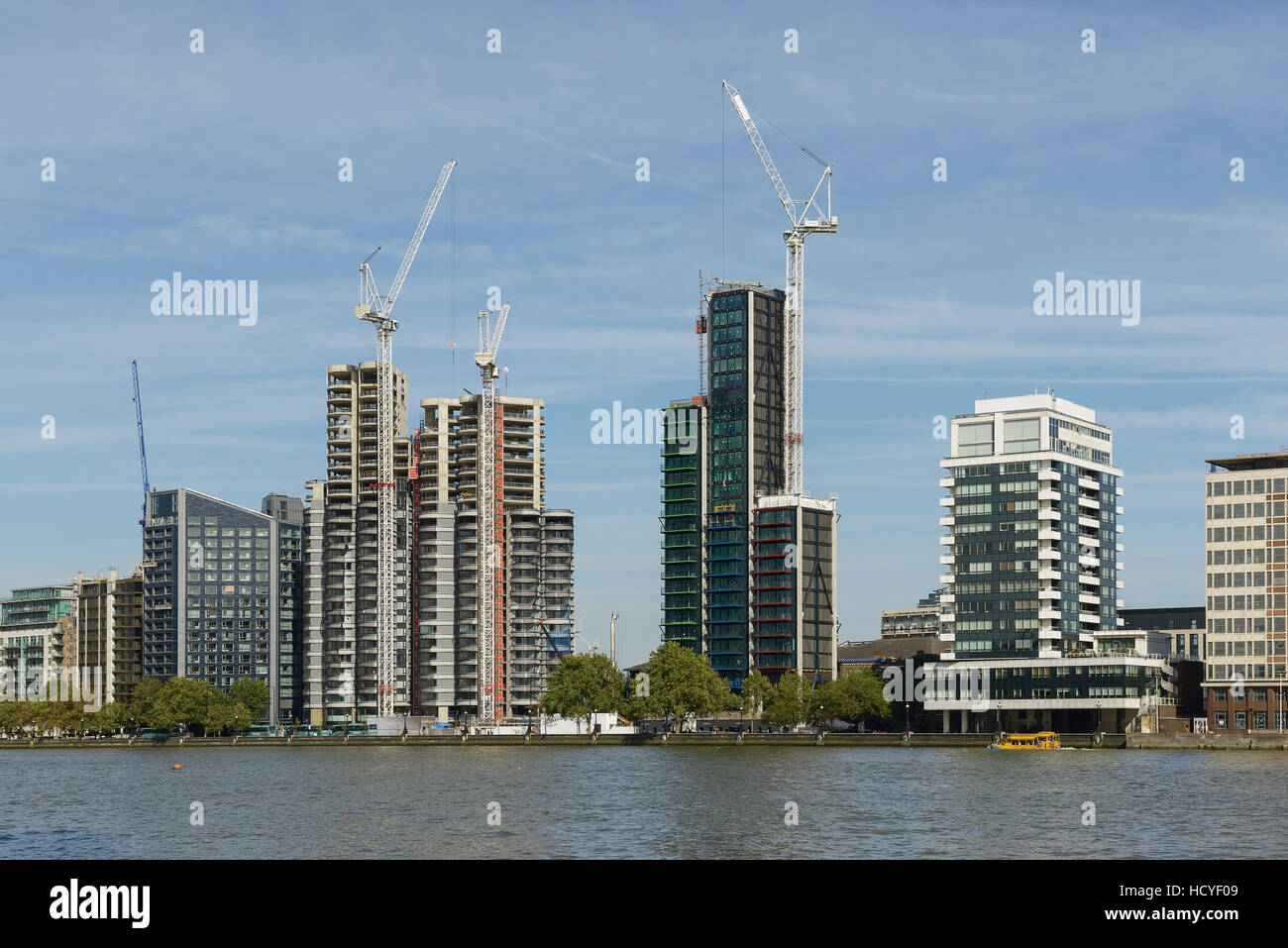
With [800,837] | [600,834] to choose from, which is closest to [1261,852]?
[800,837]

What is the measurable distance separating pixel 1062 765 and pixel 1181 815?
81.4m

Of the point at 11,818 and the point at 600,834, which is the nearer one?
the point at 600,834

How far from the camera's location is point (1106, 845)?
85.4 m

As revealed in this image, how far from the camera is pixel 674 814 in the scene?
362 ft

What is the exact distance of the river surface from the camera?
85.8 meters

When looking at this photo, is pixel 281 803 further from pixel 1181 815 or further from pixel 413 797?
pixel 1181 815

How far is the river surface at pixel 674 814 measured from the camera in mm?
85812

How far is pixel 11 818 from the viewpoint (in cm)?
11769
